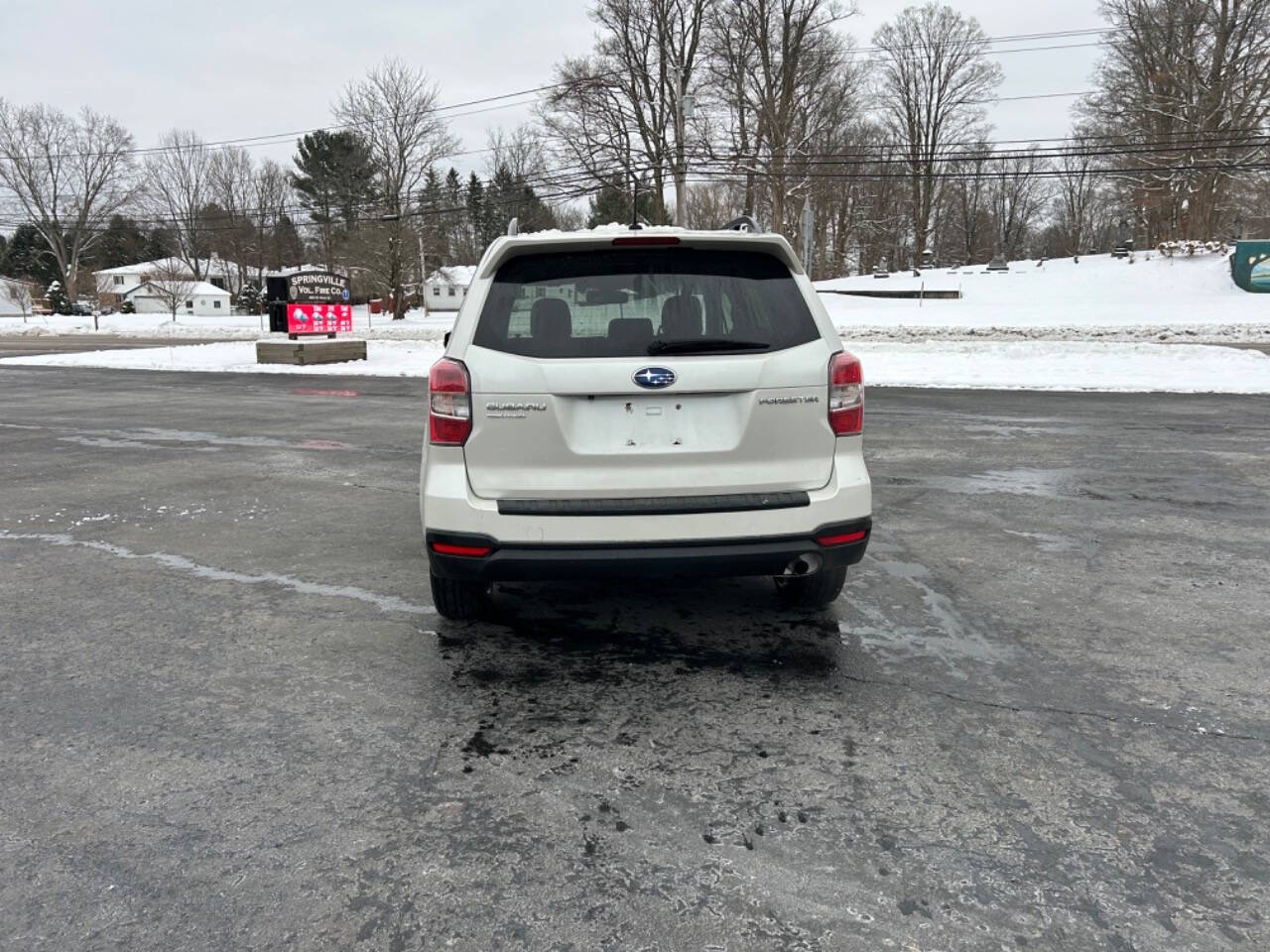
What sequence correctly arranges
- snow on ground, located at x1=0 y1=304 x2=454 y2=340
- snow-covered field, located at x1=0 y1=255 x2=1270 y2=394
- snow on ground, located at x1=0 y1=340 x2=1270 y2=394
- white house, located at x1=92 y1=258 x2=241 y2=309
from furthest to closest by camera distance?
white house, located at x1=92 y1=258 x2=241 y2=309 → snow on ground, located at x1=0 y1=304 x2=454 y2=340 → snow-covered field, located at x1=0 y1=255 x2=1270 y2=394 → snow on ground, located at x1=0 y1=340 x2=1270 y2=394

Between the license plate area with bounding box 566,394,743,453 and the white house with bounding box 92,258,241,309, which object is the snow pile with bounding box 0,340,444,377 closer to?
the license plate area with bounding box 566,394,743,453

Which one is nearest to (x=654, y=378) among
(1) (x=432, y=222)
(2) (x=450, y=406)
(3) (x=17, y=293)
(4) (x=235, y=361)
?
(2) (x=450, y=406)

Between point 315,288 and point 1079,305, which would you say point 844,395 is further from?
point 1079,305

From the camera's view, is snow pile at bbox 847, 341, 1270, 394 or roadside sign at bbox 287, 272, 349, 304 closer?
snow pile at bbox 847, 341, 1270, 394

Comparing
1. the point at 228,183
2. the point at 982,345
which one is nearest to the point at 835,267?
the point at 982,345

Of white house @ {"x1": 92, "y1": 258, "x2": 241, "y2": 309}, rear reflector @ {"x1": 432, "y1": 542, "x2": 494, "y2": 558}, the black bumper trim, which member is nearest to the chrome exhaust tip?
the black bumper trim

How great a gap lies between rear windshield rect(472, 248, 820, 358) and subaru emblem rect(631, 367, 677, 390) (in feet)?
0.28

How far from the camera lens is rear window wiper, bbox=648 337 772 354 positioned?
3.48 meters

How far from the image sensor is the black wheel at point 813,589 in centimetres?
417

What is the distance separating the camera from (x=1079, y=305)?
37719mm

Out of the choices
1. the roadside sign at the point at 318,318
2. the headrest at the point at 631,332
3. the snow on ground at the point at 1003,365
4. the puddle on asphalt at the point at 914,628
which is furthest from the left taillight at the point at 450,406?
the roadside sign at the point at 318,318

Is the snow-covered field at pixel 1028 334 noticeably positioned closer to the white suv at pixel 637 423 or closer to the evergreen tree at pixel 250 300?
the white suv at pixel 637 423

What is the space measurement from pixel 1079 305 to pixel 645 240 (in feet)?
129

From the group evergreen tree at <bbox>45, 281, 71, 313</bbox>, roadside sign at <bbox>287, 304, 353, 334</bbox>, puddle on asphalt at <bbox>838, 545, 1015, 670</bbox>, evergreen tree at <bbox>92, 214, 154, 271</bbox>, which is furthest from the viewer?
evergreen tree at <bbox>92, 214, 154, 271</bbox>
